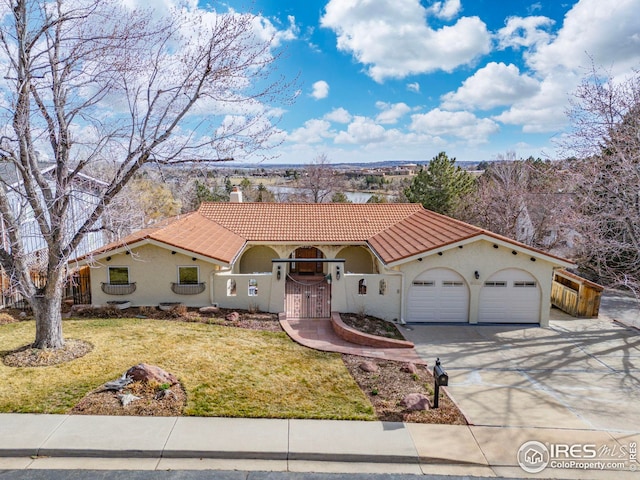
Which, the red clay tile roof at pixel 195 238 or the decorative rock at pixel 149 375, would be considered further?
the red clay tile roof at pixel 195 238

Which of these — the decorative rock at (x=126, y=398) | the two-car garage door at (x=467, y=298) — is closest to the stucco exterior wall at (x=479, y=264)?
the two-car garage door at (x=467, y=298)

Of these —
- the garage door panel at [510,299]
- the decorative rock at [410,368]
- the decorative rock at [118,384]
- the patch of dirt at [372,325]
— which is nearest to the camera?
the decorative rock at [118,384]

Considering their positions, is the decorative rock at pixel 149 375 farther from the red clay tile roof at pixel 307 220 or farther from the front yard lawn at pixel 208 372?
the red clay tile roof at pixel 307 220

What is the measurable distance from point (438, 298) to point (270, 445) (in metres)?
9.89

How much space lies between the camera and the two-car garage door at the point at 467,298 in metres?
15.4

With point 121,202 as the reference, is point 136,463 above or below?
below

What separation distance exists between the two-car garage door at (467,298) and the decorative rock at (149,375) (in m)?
9.06

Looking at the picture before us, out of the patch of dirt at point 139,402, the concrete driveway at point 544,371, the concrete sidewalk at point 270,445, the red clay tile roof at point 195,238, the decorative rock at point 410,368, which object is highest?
the red clay tile roof at point 195,238

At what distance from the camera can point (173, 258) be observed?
615 inches

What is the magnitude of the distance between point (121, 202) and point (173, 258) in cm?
472

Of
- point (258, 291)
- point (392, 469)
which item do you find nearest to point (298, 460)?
point (392, 469)

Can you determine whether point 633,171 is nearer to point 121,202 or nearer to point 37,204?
point 121,202

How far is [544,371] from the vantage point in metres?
11.2

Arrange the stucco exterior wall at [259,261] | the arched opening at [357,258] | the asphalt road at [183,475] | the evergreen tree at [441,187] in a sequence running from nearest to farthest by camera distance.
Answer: the asphalt road at [183,475] → the stucco exterior wall at [259,261] → the arched opening at [357,258] → the evergreen tree at [441,187]
